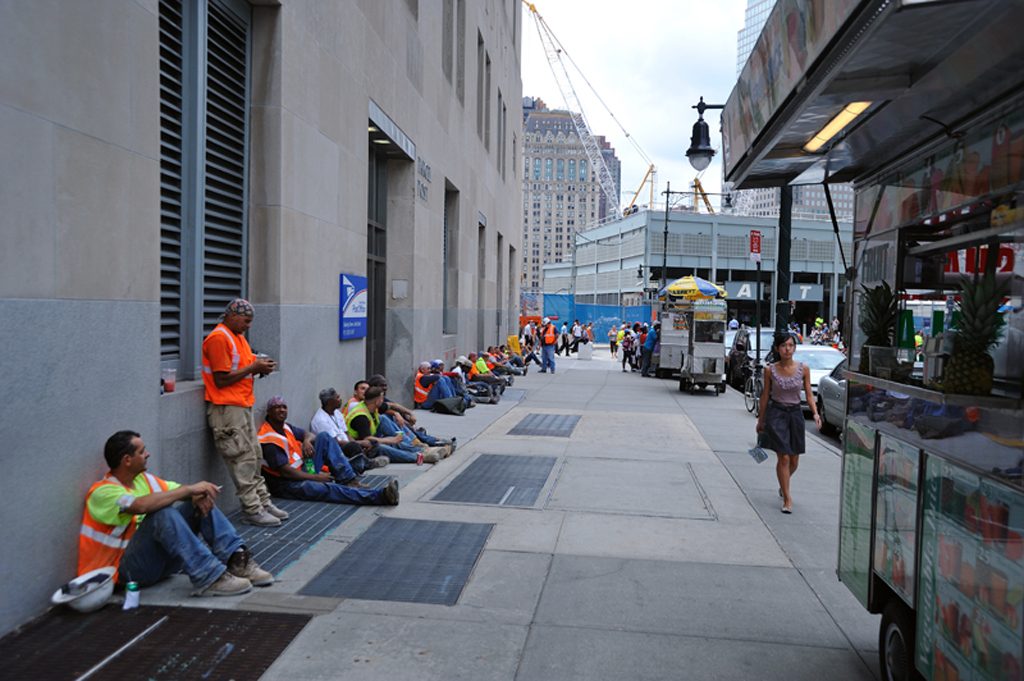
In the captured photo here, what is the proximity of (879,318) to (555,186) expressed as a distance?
165452mm

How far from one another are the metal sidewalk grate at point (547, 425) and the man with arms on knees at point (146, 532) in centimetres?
785

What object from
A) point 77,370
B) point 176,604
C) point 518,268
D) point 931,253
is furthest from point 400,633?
point 518,268

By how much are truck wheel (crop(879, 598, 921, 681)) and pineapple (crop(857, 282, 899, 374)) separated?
1.24 meters

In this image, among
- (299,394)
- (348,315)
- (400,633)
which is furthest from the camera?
(348,315)

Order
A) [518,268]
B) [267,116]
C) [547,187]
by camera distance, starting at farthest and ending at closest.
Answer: [547,187] < [518,268] < [267,116]

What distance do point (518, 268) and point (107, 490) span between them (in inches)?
1370

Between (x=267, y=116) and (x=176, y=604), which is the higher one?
(x=267, y=116)

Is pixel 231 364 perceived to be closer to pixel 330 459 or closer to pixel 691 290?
pixel 330 459

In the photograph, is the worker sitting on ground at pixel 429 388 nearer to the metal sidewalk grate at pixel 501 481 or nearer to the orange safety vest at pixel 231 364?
the metal sidewalk grate at pixel 501 481

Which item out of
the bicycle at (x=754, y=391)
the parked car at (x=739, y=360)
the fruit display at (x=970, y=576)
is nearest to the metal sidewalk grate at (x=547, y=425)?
the bicycle at (x=754, y=391)

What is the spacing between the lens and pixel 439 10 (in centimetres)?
1688

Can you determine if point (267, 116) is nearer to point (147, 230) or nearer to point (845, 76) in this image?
point (147, 230)

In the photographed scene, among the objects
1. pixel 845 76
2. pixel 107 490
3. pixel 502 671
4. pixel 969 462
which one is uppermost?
pixel 845 76

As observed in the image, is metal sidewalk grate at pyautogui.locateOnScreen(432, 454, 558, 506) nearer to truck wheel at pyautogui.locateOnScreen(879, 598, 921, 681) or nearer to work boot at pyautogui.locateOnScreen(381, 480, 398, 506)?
work boot at pyautogui.locateOnScreen(381, 480, 398, 506)
